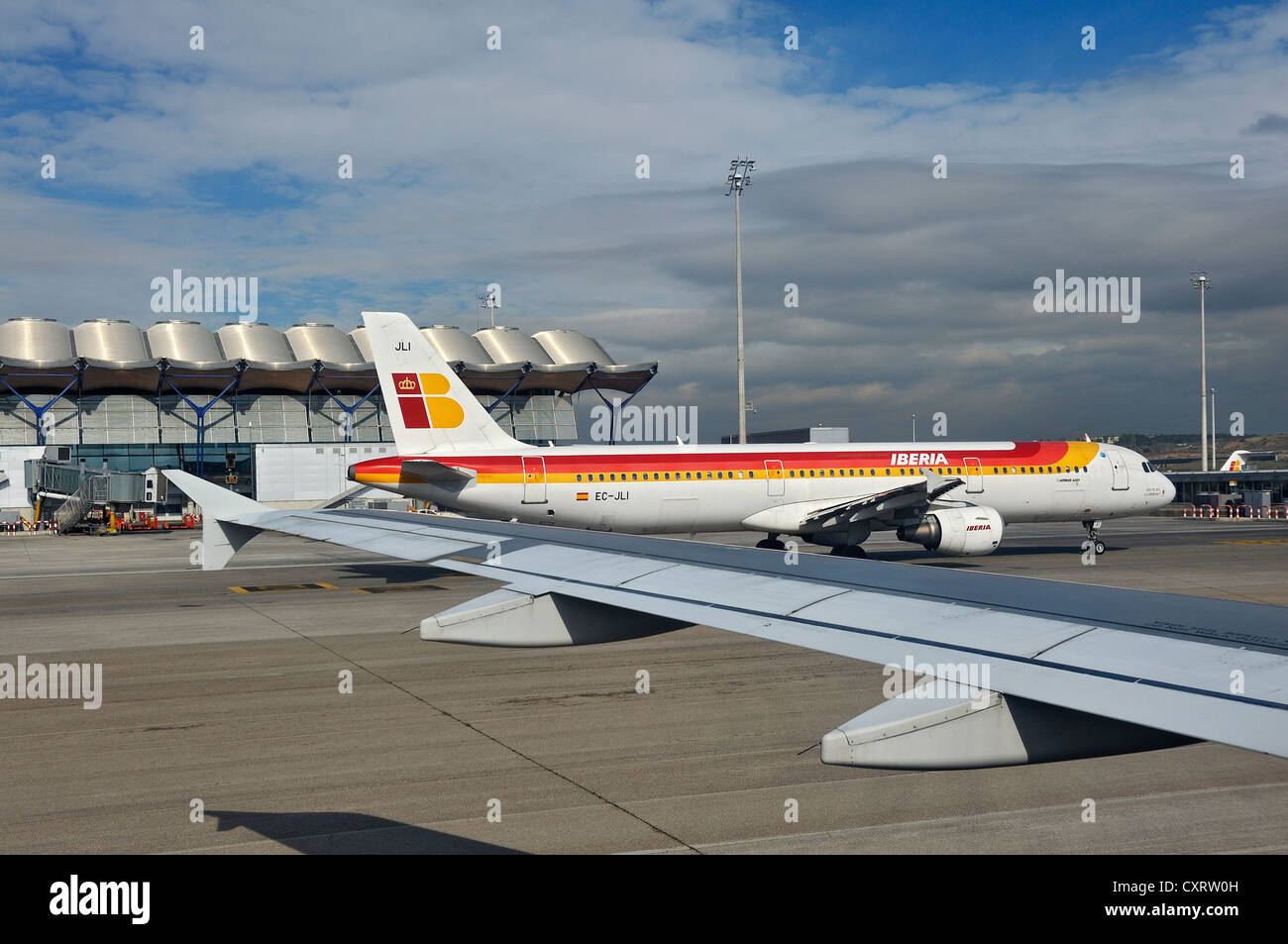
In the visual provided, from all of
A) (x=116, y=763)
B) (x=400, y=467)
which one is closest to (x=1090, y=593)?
(x=116, y=763)

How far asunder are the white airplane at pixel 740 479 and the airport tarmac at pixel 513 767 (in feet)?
26.4

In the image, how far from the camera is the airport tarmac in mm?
7145

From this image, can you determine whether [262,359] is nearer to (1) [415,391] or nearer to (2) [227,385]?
(2) [227,385]

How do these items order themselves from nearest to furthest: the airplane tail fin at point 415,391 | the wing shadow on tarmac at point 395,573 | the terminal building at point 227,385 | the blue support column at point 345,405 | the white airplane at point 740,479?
the airplane tail fin at point 415,391, the white airplane at point 740,479, the wing shadow on tarmac at point 395,573, the terminal building at point 227,385, the blue support column at point 345,405

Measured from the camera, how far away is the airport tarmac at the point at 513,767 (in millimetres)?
7145

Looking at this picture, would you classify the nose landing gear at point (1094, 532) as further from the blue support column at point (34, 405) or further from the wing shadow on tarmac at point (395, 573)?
the blue support column at point (34, 405)

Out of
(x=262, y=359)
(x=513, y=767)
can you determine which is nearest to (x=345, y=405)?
(x=262, y=359)

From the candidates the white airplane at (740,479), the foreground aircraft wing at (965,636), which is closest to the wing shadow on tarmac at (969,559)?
the white airplane at (740,479)

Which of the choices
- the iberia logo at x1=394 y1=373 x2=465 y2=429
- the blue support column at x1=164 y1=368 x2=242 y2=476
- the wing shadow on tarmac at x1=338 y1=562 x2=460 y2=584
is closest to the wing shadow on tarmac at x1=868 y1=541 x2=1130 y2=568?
the wing shadow on tarmac at x1=338 y1=562 x2=460 y2=584

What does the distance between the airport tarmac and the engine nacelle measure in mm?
13339

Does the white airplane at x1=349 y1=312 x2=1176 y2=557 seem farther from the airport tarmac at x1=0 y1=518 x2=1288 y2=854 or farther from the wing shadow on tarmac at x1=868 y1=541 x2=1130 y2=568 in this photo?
the airport tarmac at x1=0 y1=518 x2=1288 y2=854

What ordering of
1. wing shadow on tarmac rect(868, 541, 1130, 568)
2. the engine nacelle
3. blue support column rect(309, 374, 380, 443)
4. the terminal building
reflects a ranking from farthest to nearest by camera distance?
blue support column rect(309, 374, 380, 443) < the terminal building < wing shadow on tarmac rect(868, 541, 1130, 568) < the engine nacelle

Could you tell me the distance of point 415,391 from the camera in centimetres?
2494

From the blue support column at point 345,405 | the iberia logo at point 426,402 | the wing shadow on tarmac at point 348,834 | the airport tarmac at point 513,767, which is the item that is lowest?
the airport tarmac at point 513,767
